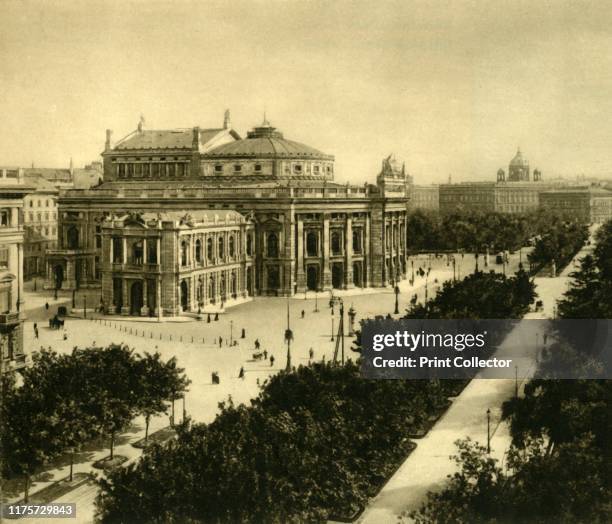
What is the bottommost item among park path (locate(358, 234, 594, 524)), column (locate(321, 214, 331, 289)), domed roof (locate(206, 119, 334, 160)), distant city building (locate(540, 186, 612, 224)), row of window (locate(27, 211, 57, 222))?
park path (locate(358, 234, 594, 524))

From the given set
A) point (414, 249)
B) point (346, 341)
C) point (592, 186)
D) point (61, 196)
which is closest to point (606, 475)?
point (346, 341)

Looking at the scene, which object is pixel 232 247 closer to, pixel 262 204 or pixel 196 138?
pixel 262 204

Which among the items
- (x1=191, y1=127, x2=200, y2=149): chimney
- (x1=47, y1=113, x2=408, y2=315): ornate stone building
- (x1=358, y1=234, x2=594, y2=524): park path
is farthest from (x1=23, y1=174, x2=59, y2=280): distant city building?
(x1=358, y1=234, x2=594, y2=524): park path

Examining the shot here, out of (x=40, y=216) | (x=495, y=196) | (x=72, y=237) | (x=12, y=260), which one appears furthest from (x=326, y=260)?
(x=495, y=196)

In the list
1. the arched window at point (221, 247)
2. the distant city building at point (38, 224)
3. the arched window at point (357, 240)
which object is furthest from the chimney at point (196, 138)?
the arched window at point (221, 247)

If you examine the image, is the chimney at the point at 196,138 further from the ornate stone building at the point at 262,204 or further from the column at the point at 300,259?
the column at the point at 300,259

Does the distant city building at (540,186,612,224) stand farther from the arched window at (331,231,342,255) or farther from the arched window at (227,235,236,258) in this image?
the arched window at (227,235,236,258)
